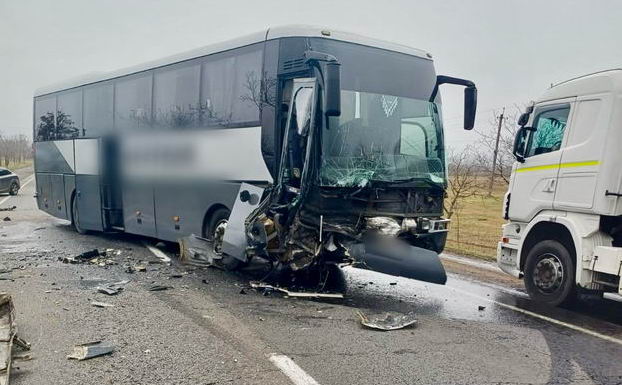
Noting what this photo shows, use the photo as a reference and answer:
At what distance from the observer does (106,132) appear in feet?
39.5

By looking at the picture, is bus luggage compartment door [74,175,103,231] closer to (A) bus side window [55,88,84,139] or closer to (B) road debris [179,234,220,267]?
(A) bus side window [55,88,84,139]

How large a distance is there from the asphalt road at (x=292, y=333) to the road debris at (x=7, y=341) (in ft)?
0.53

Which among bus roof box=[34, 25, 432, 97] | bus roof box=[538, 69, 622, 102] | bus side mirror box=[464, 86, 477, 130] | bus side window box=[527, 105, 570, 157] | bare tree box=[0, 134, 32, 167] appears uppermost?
bus roof box=[34, 25, 432, 97]

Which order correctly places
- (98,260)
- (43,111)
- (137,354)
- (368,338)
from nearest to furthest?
(137,354)
(368,338)
(98,260)
(43,111)

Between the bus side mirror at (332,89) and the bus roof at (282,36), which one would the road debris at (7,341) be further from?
the bus roof at (282,36)

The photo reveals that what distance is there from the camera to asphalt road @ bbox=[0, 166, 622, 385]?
14.4ft

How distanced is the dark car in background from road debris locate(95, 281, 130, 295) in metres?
24.3

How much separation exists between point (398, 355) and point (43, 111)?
13.5 metres

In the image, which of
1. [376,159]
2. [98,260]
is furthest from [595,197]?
[98,260]

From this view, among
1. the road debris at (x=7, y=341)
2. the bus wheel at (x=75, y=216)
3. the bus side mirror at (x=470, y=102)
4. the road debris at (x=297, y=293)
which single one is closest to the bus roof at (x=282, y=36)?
the bus side mirror at (x=470, y=102)

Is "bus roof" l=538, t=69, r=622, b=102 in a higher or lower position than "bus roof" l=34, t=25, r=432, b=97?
lower

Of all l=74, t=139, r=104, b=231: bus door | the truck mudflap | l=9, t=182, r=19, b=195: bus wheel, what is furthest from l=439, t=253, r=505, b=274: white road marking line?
l=9, t=182, r=19, b=195: bus wheel

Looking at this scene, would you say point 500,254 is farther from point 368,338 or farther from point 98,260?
point 98,260

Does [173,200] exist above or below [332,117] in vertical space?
below
